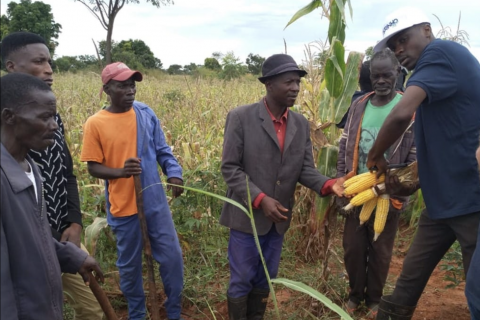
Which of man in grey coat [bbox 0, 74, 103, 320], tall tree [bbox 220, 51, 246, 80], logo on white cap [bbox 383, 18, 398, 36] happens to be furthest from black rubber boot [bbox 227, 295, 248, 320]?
tall tree [bbox 220, 51, 246, 80]

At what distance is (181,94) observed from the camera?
8602 mm

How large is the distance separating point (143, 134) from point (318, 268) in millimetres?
1864

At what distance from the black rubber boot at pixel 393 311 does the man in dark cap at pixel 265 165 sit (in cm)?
69

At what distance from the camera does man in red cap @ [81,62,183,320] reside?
284 centimetres

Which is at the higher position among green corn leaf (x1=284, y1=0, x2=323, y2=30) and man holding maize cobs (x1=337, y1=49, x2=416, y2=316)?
green corn leaf (x1=284, y1=0, x2=323, y2=30)

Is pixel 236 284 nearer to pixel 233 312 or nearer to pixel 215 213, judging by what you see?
pixel 233 312

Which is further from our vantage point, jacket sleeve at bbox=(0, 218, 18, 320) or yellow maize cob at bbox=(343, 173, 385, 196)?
yellow maize cob at bbox=(343, 173, 385, 196)

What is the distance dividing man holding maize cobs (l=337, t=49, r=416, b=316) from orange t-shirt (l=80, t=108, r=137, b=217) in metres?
1.35

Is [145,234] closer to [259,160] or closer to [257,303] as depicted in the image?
[259,160]

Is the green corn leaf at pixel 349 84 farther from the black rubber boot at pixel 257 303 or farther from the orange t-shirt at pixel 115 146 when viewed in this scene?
the orange t-shirt at pixel 115 146

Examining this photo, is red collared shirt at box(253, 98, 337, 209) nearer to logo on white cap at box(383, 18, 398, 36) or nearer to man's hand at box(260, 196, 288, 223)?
man's hand at box(260, 196, 288, 223)

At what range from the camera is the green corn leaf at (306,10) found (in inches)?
142

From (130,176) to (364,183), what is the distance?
4.55 feet

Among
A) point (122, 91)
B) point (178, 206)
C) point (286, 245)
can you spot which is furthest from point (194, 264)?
point (122, 91)
